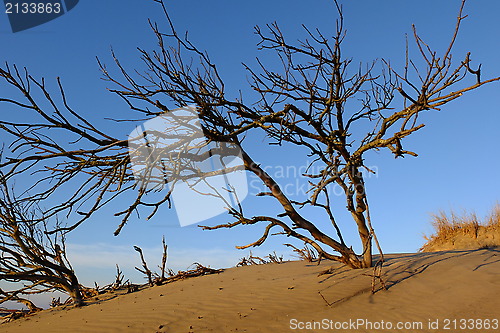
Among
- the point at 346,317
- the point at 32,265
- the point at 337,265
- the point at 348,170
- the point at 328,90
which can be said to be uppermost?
the point at 328,90

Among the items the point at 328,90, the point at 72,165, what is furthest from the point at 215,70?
the point at 72,165

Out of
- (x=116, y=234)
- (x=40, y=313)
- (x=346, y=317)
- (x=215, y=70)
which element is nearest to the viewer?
(x=116, y=234)

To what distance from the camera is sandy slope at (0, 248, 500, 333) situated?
531cm

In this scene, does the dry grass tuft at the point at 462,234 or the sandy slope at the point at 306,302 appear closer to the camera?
the sandy slope at the point at 306,302

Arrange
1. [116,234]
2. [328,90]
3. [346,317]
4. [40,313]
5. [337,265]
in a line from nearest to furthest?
[116,234] < [346,317] < [328,90] < [337,265] < [40,313]

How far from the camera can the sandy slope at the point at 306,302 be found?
5312 mm

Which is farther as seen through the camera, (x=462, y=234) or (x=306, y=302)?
(x=462, y=234)

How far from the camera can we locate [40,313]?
8555 mm

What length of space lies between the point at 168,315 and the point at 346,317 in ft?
8.25

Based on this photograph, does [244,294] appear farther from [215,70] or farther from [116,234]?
[215,70]

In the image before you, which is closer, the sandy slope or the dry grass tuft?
the sandy slope

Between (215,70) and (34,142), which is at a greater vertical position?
(215,70)

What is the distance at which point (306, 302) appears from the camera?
5887 millimetres

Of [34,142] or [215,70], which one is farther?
[215,70]
